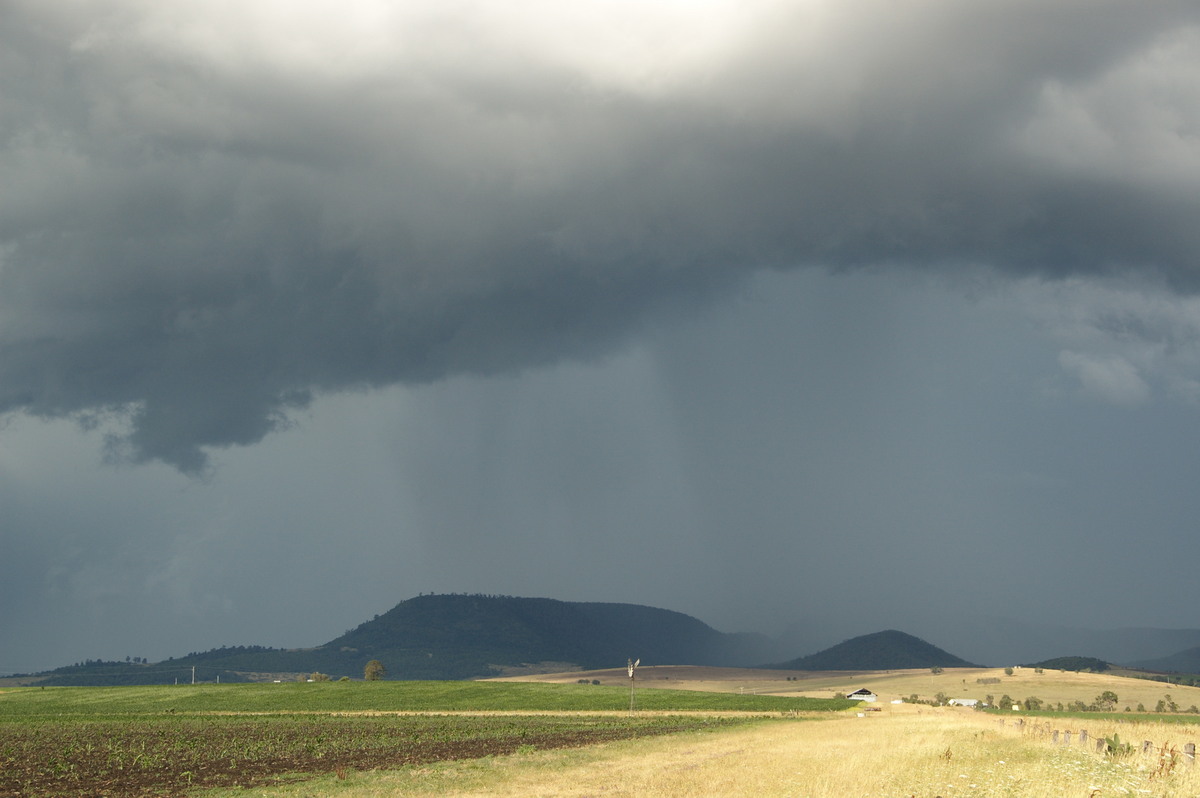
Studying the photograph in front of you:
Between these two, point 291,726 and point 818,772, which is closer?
point 818,772

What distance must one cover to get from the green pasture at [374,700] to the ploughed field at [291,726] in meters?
0.31

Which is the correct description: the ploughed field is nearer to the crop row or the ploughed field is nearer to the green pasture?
the crop row

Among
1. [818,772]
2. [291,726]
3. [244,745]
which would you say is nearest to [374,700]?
[291,726]

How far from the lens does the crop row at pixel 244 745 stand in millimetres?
52781

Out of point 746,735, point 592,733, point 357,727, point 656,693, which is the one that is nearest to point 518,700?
point 656,693

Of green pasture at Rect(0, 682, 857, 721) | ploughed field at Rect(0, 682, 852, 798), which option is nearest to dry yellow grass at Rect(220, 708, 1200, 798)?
ploughed field at Rect(0, 682, 852, 798)

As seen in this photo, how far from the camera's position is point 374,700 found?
148500mm

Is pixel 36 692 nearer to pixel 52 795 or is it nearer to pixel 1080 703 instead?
pixel 52 795

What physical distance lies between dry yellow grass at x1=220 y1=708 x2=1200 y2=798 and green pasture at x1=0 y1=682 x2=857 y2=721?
70099 mm

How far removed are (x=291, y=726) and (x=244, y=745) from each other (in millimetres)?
24927

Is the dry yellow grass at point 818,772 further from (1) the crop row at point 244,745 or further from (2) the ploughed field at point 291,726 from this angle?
(1) the crop row at point 244,745

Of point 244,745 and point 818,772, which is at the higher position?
point 818,772

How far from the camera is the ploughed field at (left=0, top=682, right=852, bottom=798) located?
56062 millimetres

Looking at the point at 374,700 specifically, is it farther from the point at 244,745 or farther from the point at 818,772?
the point at 818,772
